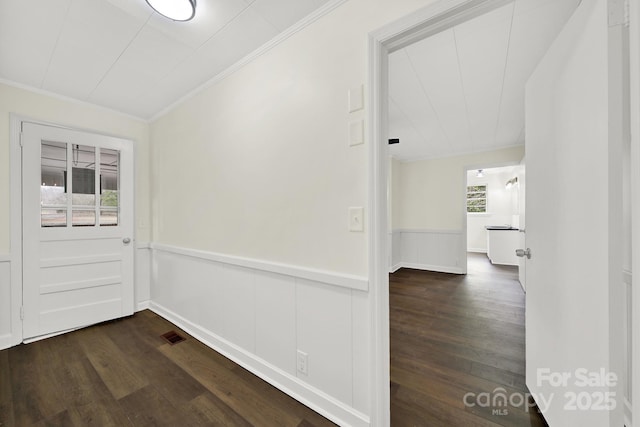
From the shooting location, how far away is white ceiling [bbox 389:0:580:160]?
5.11ft

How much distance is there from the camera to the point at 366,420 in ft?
4.22

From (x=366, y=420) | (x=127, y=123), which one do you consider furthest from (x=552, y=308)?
(x=127, y=123)

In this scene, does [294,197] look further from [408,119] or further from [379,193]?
[408,119]

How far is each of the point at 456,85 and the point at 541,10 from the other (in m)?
0.89

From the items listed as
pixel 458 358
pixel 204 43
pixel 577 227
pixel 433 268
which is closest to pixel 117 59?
pixel 204 43

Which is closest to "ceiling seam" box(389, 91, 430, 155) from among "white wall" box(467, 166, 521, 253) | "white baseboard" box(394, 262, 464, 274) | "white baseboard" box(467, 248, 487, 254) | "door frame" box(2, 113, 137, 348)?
"white baseboard" box(394, 262, 464, 274)

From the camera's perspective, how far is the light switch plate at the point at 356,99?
4.27ft

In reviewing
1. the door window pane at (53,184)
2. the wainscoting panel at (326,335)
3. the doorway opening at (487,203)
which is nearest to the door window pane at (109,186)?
the door window pane at (53,184)

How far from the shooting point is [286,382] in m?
1.62

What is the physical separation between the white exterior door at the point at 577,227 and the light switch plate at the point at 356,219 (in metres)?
0.89

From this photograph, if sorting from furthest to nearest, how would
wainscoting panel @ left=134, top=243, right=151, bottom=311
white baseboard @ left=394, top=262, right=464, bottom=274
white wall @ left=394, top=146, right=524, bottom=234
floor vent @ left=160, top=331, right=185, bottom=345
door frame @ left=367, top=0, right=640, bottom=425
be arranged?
white baseboard @ left=394, top=262, right=464, bottom=274, white wall @ left=394, top=146, right=524, bottom=234, wainscoting panel @ left=134, top=243, right=151, bottom=311, floor vent @ left=160, top=331, right=185, bottom=345, door frame @ left=367, top=0, right=640, bottom=425

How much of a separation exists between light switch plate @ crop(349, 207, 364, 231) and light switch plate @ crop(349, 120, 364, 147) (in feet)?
1.20

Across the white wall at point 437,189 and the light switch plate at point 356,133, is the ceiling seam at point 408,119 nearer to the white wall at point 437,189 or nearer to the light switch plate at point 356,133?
the white wall at point 437,189

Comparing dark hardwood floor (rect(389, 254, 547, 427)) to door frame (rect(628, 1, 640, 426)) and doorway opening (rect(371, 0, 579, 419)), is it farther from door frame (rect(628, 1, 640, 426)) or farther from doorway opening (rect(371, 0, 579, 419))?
door frame (rect(628, 1, 640, 426))
